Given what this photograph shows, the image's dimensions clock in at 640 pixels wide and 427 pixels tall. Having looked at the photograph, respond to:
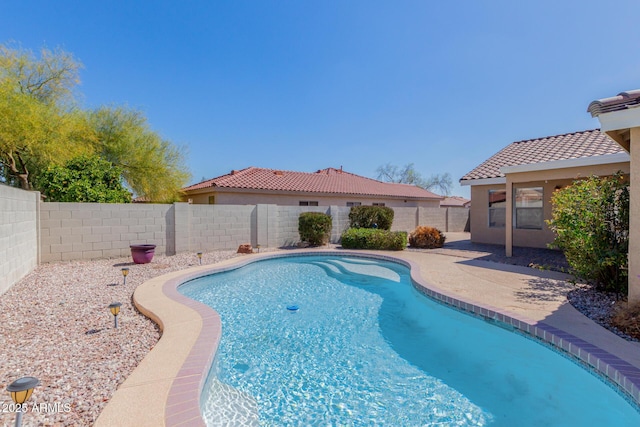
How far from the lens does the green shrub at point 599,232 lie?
6.19 meters

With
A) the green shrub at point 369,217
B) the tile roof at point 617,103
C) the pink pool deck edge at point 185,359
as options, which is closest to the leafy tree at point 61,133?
the pink pool deck edge at point 185,359

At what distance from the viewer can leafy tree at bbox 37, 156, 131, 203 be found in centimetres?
1189

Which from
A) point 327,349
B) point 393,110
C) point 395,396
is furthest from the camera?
point 393,110

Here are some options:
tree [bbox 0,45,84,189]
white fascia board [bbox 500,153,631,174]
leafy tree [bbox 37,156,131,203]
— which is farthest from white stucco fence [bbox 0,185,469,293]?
white fascia board [bbox 500,153,631,174]

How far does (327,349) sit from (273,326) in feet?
4.56

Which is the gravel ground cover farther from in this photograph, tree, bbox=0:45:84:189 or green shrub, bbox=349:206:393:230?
tree, bbox=0:45:84:189

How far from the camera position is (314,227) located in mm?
15273

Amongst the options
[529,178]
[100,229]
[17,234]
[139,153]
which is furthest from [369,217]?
[139,153]

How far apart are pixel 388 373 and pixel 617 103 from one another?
5.72 metres

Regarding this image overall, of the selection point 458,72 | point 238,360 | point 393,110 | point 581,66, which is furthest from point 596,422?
point 393,110

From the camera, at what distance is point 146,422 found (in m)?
2.64

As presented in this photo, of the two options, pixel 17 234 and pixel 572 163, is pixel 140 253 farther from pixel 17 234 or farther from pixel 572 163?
pixel 572 163

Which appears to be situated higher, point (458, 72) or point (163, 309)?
point (458, 72)

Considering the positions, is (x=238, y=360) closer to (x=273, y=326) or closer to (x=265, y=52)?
(x=273, y=326)
